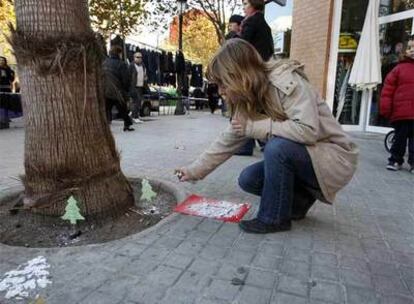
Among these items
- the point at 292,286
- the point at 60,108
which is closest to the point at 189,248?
the point at 292,286

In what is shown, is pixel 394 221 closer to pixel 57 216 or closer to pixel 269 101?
pixel 269 101

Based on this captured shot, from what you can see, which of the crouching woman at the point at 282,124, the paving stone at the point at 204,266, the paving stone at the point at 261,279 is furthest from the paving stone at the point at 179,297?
the crouching woman at the point at 282,124

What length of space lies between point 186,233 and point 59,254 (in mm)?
864

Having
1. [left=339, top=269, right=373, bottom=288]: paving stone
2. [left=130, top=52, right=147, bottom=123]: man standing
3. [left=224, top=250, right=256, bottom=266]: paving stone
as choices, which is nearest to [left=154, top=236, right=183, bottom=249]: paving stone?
[left=224, top=250, right=256, bottom=266]: paving stone

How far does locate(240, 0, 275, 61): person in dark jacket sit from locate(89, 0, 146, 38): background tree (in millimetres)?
13294

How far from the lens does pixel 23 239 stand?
9.05 ft

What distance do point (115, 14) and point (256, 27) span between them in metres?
14.8

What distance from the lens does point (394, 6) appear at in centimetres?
852

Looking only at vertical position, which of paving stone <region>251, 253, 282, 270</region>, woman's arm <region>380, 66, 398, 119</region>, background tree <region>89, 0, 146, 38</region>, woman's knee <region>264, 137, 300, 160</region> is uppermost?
background tree <region>89, 0, 146, 38</region>

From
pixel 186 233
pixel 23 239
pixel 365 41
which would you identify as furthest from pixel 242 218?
pixel 365 41

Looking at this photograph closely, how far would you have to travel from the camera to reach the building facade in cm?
866

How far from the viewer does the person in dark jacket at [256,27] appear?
5234 mm

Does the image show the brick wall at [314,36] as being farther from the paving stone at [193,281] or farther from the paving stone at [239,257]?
the paving stone at [193,281]

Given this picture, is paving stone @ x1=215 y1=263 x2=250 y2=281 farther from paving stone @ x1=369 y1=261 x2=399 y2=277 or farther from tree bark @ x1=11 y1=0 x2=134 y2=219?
tree bark @ x1=11 y1=0 x2=134 y2=219
